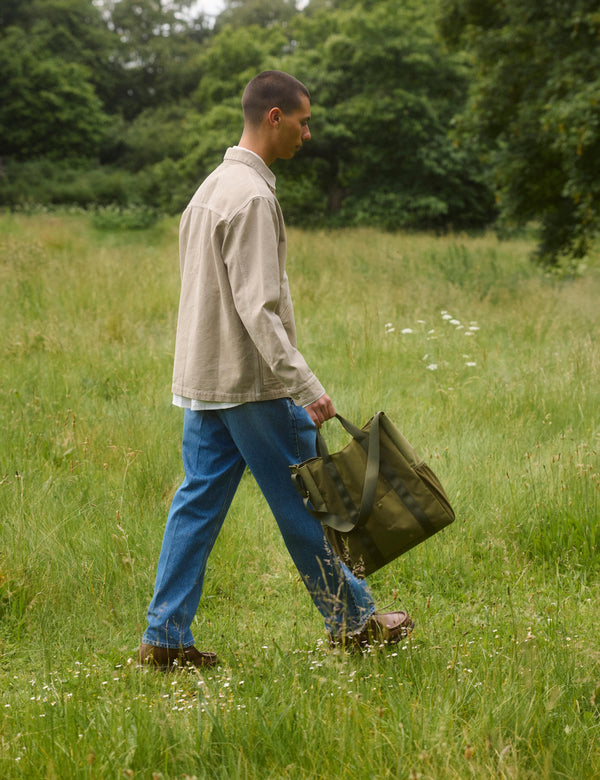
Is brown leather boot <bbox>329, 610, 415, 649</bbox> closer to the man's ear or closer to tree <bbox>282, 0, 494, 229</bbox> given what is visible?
the man's ear

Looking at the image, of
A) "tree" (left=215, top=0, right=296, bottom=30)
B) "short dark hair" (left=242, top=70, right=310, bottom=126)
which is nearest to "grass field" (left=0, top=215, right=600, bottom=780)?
"short dark hair" (left=242, top=70, right=310, bottom=126)

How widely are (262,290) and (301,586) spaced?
1554 mm

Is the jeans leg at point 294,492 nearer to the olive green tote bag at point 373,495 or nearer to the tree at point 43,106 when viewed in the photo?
the olive green tote bag at point 373,495

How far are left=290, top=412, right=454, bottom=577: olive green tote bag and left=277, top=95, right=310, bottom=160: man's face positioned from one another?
1008 millimetres

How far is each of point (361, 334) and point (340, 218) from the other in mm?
22709

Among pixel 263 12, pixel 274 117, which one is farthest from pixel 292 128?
pixel 263 12

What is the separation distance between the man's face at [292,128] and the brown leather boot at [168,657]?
71.9 inches

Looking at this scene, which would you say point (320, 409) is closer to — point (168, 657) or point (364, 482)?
point (364, 482)

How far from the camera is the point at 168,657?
2.59 meters

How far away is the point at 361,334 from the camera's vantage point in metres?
6.93

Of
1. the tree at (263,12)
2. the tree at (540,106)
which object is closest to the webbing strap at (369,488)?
the tree at (540,106)

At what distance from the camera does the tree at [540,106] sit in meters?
9.38

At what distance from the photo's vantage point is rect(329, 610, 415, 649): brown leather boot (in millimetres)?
2615

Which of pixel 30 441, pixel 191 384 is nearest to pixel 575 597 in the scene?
pixel 191 384
